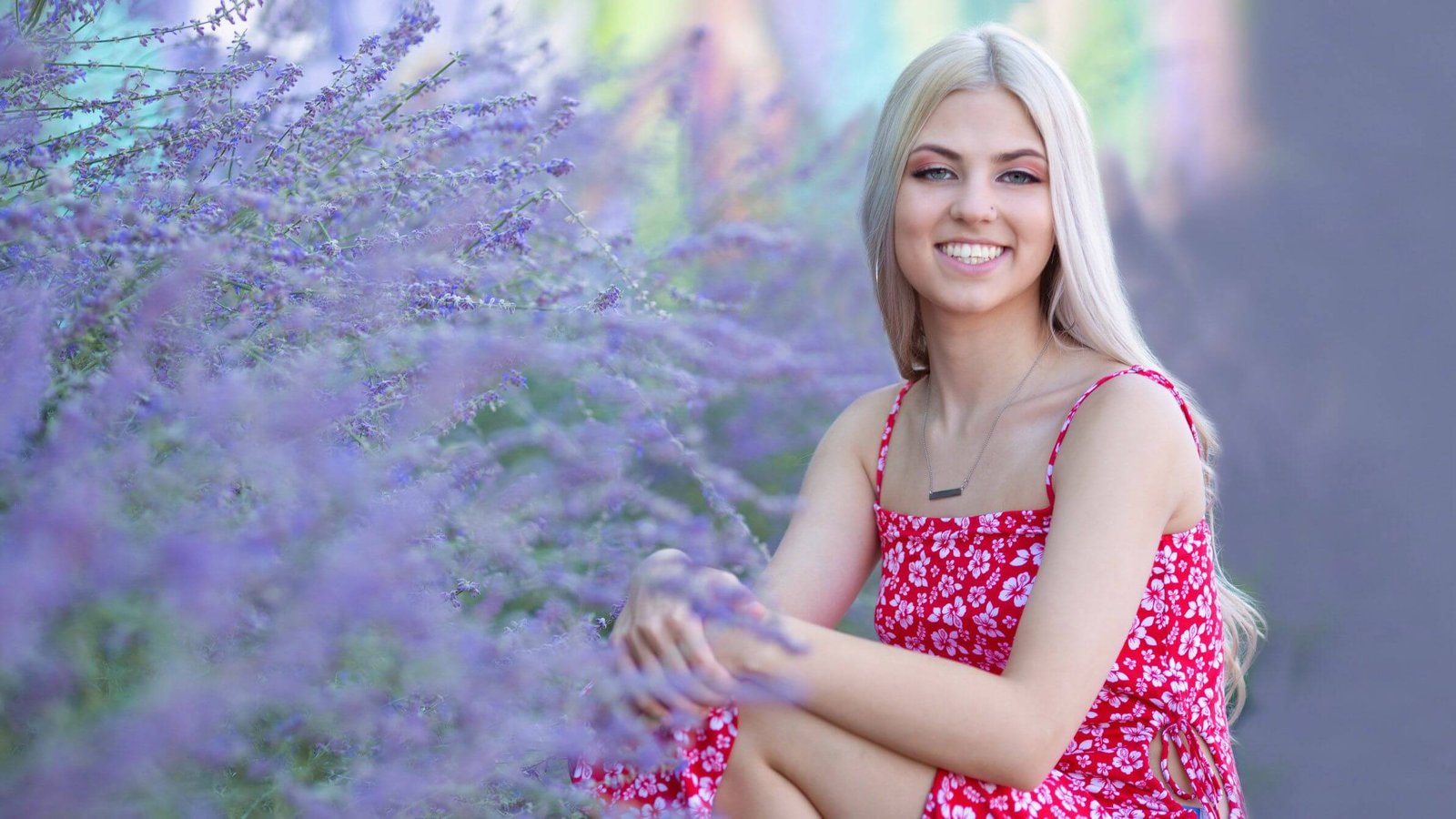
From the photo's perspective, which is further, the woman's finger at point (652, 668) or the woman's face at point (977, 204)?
the woman's face at point (977, 204)

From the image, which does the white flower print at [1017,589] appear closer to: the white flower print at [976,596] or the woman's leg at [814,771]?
the white flower print at [976,596]

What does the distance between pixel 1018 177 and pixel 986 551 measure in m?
0.46

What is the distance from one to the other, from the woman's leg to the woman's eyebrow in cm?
75

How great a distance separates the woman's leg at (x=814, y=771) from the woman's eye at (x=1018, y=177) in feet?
2.42

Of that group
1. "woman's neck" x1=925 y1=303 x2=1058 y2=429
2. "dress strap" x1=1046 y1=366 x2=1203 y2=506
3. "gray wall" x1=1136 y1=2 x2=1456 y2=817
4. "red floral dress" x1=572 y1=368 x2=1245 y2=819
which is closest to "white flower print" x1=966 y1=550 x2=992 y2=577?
"red floral dress" x1=572 y1=368 x2=1245 y2=819

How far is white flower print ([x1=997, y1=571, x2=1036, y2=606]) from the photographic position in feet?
5.78

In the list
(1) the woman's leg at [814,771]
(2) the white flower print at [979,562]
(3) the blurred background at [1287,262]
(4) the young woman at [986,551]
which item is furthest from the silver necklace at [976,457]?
(3) the blurred background at [1287,262]

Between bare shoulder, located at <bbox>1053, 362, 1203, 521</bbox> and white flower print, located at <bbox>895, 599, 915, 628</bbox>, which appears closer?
bare shoulder, located at <bbox>1053, 362, 1203, 521</bbox>

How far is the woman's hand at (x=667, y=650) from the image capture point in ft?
4.17

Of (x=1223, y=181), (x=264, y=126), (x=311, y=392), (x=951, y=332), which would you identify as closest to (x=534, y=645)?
(x=311, y=392)

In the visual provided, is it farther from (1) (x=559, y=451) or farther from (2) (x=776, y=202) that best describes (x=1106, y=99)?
(1) (x=559, y=451)

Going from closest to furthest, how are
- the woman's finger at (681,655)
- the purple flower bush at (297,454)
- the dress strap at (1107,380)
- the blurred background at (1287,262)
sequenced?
the purple flower bush at (297,454), the woman's finger at (681,655), the dress strap at (1107,380), the blurred background at (1287,262)

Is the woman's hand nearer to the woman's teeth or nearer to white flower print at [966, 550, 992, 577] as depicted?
white flower print at [966, 550, 992, 577]

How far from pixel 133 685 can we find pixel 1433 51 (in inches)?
112
